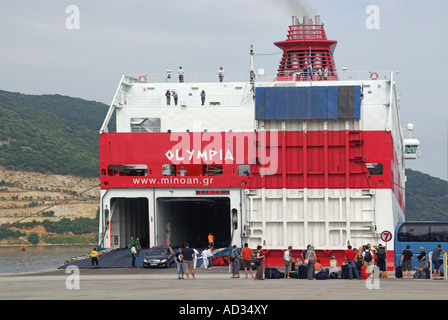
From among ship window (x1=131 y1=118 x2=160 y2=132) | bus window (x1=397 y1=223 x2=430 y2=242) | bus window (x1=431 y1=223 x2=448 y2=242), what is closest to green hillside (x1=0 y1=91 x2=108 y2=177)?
ship window (x1=131 y1=118 x2=160 y2=132)

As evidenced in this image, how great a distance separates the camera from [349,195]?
41875 millimetres

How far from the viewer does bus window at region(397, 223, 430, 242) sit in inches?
1462

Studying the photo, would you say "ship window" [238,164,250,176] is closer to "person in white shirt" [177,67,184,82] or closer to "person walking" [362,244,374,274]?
"person in white shirt" [177,67,184,82]

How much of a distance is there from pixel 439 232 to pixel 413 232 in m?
1.05

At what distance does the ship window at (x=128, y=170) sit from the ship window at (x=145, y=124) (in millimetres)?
2037

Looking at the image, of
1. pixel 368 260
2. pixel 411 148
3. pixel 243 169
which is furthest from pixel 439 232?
pixel 411 148

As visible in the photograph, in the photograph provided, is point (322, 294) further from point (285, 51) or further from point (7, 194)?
point (7, 194)

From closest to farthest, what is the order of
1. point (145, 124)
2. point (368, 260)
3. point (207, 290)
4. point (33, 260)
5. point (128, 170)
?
point (207, 290)
point (368, 260)
point (128, 170)
point (145, 124)
point (33, 260)

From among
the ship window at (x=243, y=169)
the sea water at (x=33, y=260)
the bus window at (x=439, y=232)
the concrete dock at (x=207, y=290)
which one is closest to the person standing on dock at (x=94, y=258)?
the sea water at (x=33, y=260)

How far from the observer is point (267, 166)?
42.4m

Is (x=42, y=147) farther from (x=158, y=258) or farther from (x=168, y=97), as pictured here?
(x=158, y=258)

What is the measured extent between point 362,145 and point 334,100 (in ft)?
8.17
